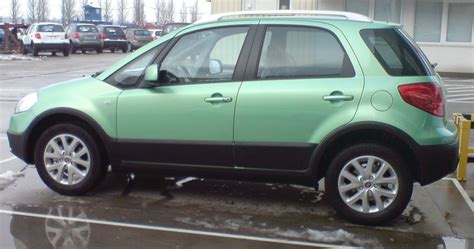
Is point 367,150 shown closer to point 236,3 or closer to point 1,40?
point 236,3

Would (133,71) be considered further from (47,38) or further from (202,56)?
(47,38)

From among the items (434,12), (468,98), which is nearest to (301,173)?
(468,98)

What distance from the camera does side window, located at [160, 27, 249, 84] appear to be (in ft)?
17.3

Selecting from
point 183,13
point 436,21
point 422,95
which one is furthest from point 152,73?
point 183,13

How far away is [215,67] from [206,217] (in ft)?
4.46

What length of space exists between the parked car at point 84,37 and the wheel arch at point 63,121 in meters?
28.6

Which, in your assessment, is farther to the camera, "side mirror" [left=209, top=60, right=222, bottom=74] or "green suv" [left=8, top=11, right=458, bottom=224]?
"side mirror" [left=209, top=60, right=222, bottom=74]

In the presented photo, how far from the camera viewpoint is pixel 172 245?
4.46m

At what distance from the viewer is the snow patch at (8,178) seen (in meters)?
6.09

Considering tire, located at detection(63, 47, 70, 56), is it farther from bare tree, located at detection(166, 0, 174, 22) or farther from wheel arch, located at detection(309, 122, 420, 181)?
bare tree, located at detection(166, 0, 174, 22)

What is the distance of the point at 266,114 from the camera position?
16.3ft

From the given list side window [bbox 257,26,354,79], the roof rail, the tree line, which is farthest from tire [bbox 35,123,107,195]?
the tree line

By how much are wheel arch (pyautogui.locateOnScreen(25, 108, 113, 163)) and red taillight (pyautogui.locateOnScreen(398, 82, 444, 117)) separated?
2.69m

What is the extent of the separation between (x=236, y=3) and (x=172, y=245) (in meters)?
14.7
